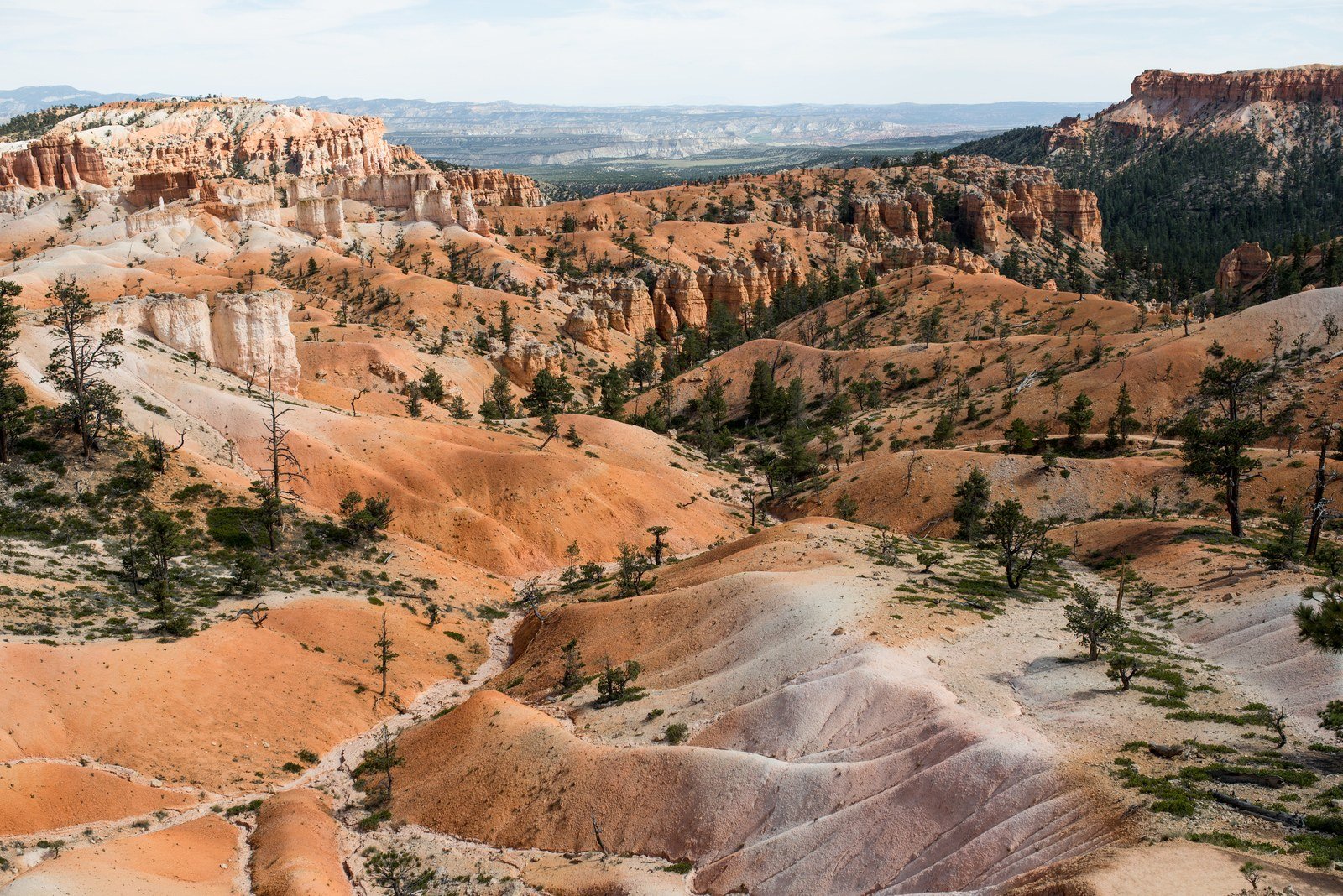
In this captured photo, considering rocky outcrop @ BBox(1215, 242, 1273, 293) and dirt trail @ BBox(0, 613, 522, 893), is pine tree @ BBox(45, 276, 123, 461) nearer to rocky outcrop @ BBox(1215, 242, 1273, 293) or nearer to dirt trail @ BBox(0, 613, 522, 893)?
dirt trail @ BBox(0, 613, 522, 893)

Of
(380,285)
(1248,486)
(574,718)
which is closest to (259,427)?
(574,718)

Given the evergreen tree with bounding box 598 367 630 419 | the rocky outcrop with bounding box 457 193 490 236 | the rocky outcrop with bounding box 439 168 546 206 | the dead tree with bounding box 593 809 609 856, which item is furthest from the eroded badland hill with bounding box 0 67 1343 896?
the rocky outcrop with bounding box 439 168 546 206

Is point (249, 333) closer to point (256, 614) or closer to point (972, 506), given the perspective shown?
point (256, 614)

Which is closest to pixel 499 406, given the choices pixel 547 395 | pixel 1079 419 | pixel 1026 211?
pixel 547 395

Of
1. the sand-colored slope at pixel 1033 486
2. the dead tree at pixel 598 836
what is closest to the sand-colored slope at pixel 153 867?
the dead tree at pixel 598 836

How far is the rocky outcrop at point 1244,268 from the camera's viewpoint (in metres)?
129

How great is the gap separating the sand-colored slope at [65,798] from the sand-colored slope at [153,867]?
1920 mm

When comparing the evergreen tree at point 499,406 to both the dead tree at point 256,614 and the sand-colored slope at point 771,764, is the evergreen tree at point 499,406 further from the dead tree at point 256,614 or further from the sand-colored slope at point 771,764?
the sand-colored slope at point 771,764

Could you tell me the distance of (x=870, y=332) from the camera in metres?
112

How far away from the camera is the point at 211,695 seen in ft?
124

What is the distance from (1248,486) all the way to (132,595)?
197 ft

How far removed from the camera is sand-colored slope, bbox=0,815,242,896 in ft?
79.6

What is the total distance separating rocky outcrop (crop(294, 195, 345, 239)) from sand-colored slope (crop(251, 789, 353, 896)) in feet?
443

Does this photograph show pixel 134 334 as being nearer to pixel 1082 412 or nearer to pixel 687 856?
pixel 687 856
